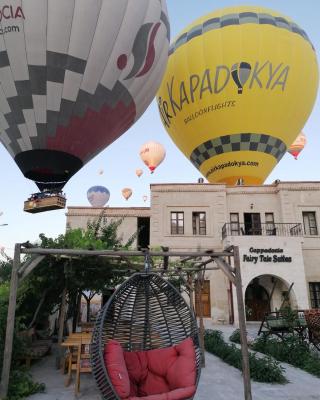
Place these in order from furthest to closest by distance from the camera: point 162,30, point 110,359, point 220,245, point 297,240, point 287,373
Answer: point 220,245 < point 297,240 < point 162,30 < point 287,373 < point 110,359

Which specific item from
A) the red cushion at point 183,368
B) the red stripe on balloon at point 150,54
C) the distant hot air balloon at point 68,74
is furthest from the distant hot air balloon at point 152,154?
the red cushion at point 183,368

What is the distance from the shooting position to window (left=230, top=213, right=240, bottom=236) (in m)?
24.0

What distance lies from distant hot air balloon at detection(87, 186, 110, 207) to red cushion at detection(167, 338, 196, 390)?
2415cm

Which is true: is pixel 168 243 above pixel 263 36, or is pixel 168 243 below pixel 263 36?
below

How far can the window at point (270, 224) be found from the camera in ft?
78.9

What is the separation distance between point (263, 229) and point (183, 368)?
1956 centimetres

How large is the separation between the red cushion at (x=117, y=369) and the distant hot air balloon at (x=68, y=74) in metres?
6.87

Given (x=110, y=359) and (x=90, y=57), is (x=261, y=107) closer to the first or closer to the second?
(x=90, y=57)

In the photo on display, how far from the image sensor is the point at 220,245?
23.6 metres

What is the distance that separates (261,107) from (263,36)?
11.6ft

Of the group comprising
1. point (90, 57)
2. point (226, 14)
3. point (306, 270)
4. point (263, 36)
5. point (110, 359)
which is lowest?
point (110, 359)

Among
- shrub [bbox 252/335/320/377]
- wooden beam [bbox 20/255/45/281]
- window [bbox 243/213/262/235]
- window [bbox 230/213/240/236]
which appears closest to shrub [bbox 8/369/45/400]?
wooden beam [bbox 20/255/45/281]

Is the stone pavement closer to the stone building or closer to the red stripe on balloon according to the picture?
the red stripe on balloon

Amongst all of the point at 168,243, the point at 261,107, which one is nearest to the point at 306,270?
the point at 168,243
